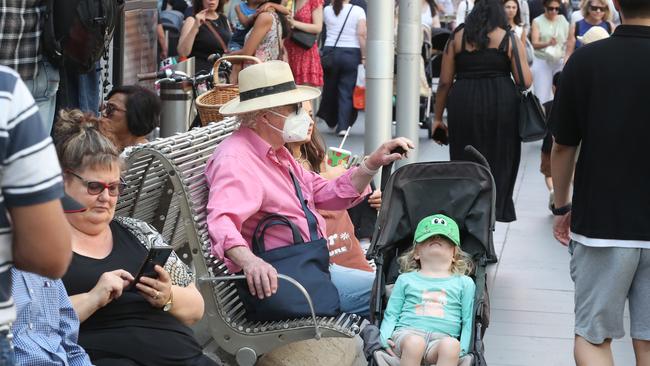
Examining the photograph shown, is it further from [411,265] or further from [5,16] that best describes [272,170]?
[5,16]

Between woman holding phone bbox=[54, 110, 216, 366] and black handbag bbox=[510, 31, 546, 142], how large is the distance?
413 centimetres

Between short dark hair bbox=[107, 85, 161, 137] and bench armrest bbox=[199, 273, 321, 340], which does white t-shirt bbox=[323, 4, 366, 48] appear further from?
bench armrest bbox=[199, 273, 321, 340]

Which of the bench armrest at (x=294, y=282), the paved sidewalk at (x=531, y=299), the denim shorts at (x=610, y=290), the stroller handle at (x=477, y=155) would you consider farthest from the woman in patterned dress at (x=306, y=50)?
the denim shorts at (x=610, y=290)

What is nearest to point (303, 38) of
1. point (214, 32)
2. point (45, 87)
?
point (214, 32)

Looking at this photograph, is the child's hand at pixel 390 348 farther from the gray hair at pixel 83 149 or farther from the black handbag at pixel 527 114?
the black handbag at pixel 527 114

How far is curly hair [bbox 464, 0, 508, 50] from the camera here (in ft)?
25.7

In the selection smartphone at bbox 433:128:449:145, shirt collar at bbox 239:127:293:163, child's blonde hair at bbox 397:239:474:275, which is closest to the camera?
shirt collar at bbox 239:127:293:163

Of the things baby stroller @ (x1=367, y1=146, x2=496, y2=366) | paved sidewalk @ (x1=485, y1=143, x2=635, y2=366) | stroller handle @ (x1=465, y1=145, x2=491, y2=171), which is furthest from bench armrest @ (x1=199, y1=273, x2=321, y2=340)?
Answer: paved sidewalk @ (x1=485, y1=143, x2=635, y2=366)

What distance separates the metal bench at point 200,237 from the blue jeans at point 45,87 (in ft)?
2.28

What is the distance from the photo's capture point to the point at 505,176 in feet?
26.6

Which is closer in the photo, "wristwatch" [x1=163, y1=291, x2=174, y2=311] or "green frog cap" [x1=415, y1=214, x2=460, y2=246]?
"wristwatch" [x1=163, y1=291, x2=174, y2=311]

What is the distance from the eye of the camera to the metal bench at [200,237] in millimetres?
4805

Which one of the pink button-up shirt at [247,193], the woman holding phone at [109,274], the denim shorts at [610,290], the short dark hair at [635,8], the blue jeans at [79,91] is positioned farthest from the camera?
the blue jeans at [79,91]

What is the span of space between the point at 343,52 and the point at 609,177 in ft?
32.0
